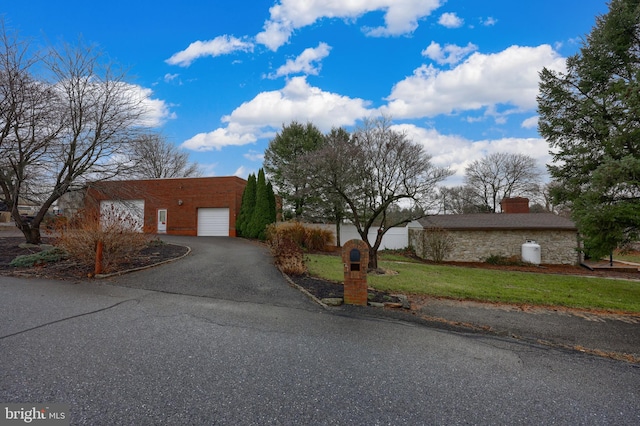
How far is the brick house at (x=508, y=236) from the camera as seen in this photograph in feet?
56.3

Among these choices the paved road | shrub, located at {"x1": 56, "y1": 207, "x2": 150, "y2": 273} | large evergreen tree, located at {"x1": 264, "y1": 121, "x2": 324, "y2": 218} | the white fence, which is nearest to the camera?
the paved road

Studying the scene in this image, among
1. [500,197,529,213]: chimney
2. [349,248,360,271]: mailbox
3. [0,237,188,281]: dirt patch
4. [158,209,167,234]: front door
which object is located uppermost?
[500,197,529,213]: chimney

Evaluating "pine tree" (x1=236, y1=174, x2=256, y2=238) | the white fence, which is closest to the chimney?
the white fence

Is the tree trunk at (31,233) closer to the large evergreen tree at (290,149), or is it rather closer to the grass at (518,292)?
the grass at (518,292)

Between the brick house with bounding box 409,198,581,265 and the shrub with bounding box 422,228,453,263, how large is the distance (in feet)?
0.51

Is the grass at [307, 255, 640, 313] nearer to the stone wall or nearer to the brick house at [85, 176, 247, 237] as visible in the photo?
the stone wall

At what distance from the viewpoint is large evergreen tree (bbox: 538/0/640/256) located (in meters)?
8.20

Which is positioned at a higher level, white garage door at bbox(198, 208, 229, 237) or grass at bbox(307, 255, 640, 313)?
white garage door at bbox(198, 208, 229, 237)

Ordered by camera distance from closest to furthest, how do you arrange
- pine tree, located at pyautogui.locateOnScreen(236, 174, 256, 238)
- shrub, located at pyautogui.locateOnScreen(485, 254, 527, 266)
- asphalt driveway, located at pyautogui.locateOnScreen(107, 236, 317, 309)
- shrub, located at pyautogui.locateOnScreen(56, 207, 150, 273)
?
asphalt driveway, located at pyautogui.locateOnScreen(107, 236, 317, 309) → shrub, located at pyautogui.locateOnScreen(56, 207, 150, 273) → shrub, located at pyautogui.locateOnScreen(485, 254, 527, 266) → pine tree, located at pyautogui.locateOnScreen(236, 174, 256, 238)

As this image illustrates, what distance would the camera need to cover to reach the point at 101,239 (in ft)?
26.6

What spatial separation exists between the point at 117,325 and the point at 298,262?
494cm

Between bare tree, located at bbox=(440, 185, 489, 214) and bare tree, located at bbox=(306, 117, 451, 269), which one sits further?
bare tree, located at bbox=(440, 185, 489, 214)

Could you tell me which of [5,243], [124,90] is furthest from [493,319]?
[5,243]

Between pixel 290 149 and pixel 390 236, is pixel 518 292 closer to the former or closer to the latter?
pixel 390 236
